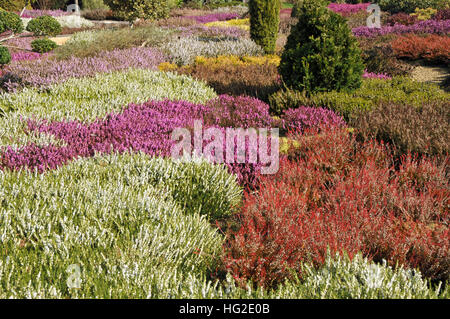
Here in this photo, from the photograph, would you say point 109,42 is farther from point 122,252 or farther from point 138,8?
point 122,252

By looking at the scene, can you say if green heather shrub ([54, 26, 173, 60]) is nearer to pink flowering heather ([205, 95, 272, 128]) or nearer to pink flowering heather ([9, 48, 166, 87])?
pink flowering heather ([9, 48, 166, 87])

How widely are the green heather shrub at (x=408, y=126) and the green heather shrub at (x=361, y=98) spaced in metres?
0.27

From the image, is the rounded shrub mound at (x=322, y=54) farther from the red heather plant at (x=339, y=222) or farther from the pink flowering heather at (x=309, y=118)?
the red heather plant at (x=339, y=222)

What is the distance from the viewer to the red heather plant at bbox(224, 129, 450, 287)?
2633 mm

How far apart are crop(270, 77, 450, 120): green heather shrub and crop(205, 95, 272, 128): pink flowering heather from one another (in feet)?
1.46

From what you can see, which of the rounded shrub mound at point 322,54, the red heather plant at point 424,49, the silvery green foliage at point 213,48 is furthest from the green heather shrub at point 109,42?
the red heather plant at point 424,49

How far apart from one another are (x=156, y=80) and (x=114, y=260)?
20.1 feet

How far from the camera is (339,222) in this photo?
3035 mm

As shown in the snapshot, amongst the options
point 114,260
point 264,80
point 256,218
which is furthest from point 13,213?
point 264,80

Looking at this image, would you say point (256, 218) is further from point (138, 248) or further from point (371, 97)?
point (371, 97)

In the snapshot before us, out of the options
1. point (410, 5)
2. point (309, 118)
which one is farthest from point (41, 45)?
point (410, 5)

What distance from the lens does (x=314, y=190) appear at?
369 centimetres

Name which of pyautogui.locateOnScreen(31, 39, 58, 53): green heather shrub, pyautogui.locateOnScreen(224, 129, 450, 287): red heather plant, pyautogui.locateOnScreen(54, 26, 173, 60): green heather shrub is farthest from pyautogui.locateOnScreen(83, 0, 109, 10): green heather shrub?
pyautogui.locateOnScreen(224, 129, 450, 287): red heather plant

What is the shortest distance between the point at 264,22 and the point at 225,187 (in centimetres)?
1064
